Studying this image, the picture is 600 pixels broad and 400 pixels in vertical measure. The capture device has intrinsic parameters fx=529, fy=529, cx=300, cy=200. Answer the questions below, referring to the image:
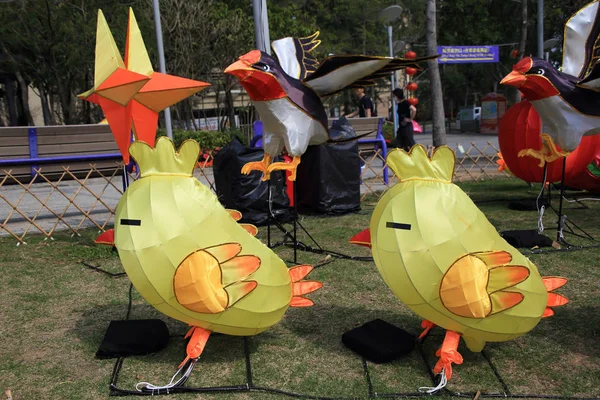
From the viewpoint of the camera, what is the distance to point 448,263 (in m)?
2.86

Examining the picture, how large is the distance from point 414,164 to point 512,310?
3.16 ft

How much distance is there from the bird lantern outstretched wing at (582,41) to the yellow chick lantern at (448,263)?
3876mm

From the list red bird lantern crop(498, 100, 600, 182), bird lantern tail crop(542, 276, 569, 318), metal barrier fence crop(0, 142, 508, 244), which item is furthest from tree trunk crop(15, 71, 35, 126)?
bird lantern tail crop(542, 276, 569, 318)

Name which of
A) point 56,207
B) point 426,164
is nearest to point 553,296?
point 426,164

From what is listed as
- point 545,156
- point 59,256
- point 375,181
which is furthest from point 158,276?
point 375,181

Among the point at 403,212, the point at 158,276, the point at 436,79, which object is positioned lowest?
the point at 158,276

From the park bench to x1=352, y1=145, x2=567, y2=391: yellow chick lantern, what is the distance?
5.56 metres

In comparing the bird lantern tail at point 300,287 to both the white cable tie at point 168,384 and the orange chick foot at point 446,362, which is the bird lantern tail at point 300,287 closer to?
the white cable tie at point 168,384

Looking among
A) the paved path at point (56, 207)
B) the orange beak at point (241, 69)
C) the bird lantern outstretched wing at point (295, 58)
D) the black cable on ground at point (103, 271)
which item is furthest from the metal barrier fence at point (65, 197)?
the orange beak at point (241, 69)

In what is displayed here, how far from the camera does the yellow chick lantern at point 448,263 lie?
2822mm

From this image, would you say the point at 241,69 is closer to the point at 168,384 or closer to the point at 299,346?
the point at 299,346

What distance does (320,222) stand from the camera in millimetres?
7672

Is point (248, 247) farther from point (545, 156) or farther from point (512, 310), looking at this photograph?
point (545, 156)

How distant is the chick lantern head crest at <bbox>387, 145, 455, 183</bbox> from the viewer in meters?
3.02
